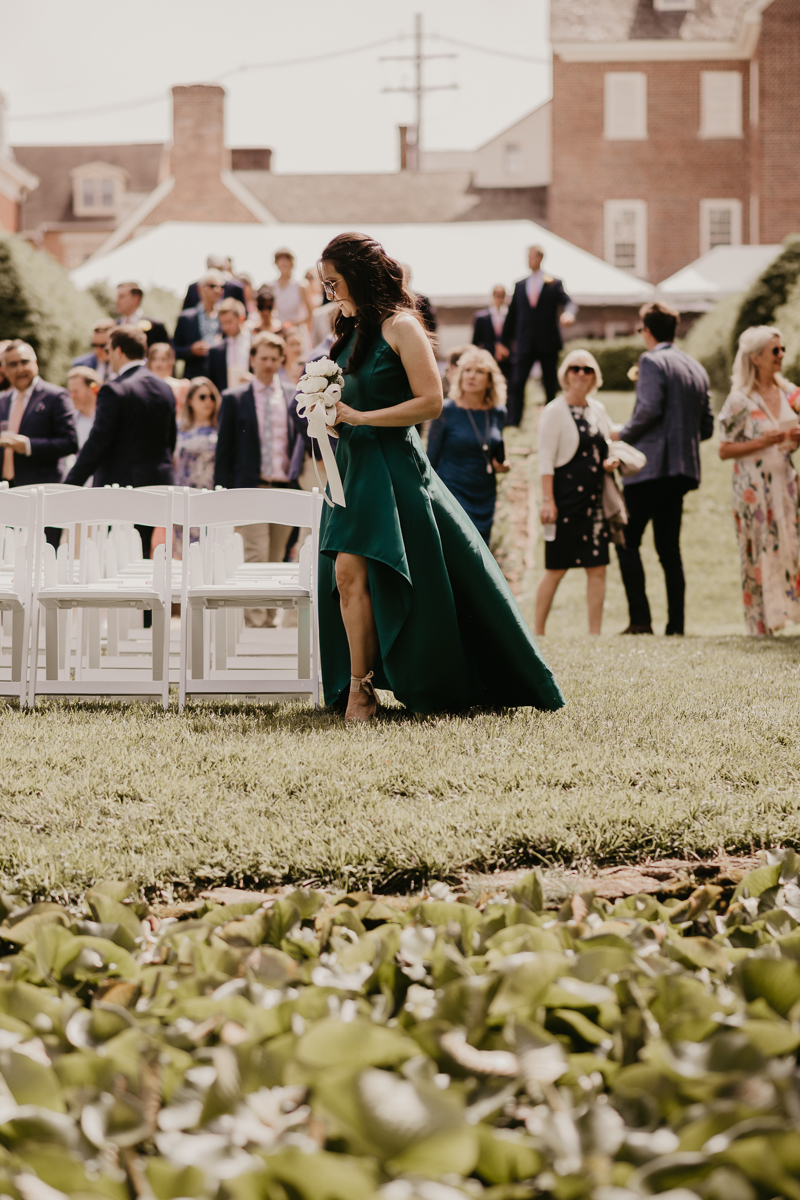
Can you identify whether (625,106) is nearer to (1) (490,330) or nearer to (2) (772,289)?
(2) (772,289)

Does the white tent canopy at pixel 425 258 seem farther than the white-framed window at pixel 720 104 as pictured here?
No

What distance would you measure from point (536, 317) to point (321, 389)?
9914 millimetres

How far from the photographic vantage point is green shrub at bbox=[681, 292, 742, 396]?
2098 centimetres

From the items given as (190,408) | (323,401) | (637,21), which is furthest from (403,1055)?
(637,21)

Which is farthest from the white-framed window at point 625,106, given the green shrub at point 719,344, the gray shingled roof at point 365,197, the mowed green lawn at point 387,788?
the mowed green lawn at point 387,788

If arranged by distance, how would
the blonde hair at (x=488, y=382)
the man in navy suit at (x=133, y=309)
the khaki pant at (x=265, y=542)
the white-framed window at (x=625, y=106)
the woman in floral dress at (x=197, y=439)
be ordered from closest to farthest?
the blonde hair at (x=488, y=382), the khaki pant at (x=265, y=542), the woman in floral dress at (x=197, y=439), the man in navy suit at (x=133, y=309), the white-framed window at (x=625, y=106)

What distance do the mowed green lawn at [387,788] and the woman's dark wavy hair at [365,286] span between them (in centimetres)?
164

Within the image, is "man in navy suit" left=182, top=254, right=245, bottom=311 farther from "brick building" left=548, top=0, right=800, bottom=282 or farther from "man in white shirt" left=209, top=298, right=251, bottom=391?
"brick building" left=548, top=0, right=800, bottom=282

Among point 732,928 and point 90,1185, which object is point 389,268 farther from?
point 90,1185

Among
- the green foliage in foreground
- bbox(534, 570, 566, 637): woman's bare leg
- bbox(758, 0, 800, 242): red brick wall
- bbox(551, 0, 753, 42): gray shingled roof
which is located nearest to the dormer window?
bbox(551, 0, 753, 42): gray shingled roof

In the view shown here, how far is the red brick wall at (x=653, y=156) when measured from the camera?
116ft

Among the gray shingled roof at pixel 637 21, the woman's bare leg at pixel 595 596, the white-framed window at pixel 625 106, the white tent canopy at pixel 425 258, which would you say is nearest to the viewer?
the woman's bare leg at pixel 595 596

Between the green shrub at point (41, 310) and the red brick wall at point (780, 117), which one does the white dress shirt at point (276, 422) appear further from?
the red brick wall at point (780, 117)

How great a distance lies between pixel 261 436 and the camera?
9266 mm
